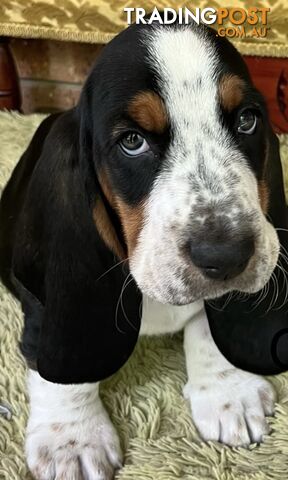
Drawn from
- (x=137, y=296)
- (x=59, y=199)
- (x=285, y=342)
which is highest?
(x=59, y=199)

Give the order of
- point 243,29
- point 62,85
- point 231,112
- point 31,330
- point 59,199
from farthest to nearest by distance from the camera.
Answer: point 62,85
point 243,29
point 31,330
point 59,199
point 231,112

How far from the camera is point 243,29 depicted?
3805 mm

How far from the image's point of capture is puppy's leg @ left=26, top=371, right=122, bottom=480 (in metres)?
2.24

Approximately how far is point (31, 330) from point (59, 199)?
21.2 inches

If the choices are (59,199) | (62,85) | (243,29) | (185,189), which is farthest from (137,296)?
(62,85)

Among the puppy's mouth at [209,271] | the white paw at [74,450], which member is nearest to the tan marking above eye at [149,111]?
the puppy's mouth at [209,271]

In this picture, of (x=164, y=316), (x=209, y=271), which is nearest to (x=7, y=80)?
(x=164, y=316)

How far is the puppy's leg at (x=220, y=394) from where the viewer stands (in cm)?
235

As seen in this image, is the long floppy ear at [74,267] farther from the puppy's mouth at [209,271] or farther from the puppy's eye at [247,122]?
the puppy's eye at [247,122]

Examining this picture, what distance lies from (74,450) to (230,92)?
1193 millimetres

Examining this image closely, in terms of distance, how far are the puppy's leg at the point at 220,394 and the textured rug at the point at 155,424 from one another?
0.12 feet

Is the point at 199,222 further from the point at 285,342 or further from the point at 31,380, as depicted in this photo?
the point at 31,380

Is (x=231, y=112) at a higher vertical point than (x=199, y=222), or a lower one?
higher

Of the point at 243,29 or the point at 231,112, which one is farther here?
the point at 243,29
